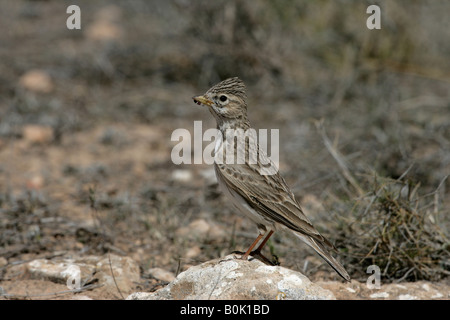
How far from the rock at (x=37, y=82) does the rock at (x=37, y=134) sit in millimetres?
1414

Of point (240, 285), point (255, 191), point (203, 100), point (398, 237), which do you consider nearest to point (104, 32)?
point (203, 100)

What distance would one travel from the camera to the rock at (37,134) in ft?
27.4

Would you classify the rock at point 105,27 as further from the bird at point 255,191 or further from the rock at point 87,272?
the rock at point 87,272

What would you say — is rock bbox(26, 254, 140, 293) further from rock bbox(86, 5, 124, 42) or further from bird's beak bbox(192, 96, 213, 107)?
rock bbox(86, 5, 124, 42)

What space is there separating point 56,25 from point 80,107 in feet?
12.1

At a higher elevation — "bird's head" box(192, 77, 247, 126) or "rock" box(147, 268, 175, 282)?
"bird's head" box(192, 77, 247, 126)

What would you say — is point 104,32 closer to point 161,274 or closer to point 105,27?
point 105,27

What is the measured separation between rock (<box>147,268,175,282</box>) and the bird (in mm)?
824

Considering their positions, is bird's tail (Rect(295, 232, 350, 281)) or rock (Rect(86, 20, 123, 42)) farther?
rock (Rect(86, 20, 123, 42))

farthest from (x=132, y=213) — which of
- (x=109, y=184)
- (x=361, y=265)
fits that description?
(x=361, y=265)

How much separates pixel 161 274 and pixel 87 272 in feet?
2.01

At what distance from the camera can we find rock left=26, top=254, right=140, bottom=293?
4828 mm

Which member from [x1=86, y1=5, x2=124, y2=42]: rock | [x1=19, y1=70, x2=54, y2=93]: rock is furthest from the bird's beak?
[x1=86, y1=5, x2=124, y2=42]: rock

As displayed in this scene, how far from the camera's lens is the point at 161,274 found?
17.0 ft
